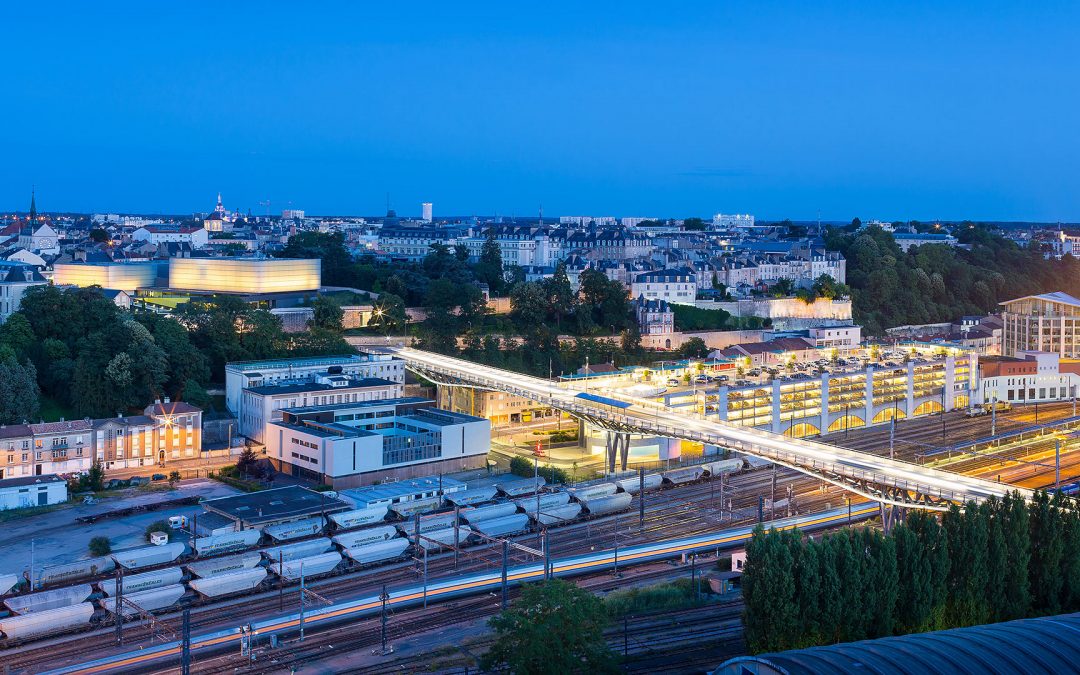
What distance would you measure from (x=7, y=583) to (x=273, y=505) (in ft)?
14.1

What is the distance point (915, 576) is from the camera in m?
12.0

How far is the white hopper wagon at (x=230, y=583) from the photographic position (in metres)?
14.9

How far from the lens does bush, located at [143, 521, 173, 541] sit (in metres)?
16.9

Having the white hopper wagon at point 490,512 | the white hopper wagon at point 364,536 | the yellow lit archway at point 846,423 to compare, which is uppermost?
the yellow lit archway at point 846,423

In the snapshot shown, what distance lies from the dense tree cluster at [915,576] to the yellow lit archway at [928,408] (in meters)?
16.4

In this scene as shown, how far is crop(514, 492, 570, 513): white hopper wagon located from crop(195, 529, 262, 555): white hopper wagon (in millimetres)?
4317

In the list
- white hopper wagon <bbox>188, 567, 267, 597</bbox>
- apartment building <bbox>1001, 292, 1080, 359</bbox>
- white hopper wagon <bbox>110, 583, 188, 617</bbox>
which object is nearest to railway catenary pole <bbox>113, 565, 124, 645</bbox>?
white hopper wagon <bbox>110, 583, 188, 617</bbox>

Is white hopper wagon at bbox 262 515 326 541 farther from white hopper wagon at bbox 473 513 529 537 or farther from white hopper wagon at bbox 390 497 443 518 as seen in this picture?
white hopper wagon at bbox 473 513 529 537

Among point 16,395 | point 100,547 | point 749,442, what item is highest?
point 16,395

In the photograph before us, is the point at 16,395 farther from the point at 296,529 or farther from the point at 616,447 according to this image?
the point at 616,447

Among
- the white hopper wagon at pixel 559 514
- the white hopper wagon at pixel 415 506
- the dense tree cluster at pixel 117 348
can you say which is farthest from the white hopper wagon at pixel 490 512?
the dense tree cluster at pixel 117 348

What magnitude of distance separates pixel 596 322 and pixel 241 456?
574 inches

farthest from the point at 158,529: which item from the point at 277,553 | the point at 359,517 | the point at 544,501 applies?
the point at 544,501

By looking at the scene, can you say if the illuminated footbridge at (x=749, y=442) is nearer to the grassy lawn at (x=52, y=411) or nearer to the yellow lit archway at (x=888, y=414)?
the grassy lawn at (x=52, y=411)
